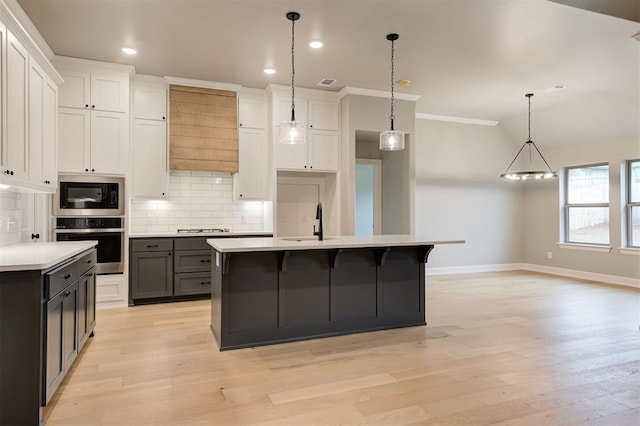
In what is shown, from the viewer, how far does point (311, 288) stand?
12.0ft

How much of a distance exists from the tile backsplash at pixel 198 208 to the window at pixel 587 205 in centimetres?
584

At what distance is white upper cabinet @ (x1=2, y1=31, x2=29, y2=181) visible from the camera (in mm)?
2691

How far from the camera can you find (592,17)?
3.64m

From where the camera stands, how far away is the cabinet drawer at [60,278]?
7.30 feet

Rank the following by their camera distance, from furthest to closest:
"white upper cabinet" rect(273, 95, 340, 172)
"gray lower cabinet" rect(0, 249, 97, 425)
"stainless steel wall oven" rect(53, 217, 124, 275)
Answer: "white upper cabinet" rect(273, 95, 340, 172) → "stainless steel wall oven" rect(53, 217, 124, 275) → "gray lower cabinet" rect(0, 249, 97, 425)

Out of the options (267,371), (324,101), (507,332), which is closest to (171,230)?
(324,101)

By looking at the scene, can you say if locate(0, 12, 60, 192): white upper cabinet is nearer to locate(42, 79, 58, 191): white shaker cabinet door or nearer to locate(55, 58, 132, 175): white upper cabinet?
locate(42, 79, 58, 191): white shaker cabinet door

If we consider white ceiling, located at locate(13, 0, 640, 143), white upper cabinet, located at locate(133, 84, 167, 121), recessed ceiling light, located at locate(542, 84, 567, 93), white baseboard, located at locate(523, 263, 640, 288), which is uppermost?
recessed ceiling light, located at locate(542, 84, 567, 93)

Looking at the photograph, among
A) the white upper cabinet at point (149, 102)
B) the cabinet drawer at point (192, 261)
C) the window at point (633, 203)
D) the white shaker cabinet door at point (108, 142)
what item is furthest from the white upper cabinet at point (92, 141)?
the window at point (633, 203)

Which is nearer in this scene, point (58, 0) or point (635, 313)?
point (58, 0)

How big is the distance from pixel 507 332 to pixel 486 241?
4.33 m

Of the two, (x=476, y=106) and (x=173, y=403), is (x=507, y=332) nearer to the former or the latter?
(x=173, y=403)

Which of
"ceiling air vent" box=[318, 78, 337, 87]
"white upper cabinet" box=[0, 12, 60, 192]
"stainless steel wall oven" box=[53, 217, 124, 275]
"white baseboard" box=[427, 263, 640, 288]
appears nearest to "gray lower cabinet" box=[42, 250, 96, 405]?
"white upper cabinet" box=[0, 12, 60, 192]

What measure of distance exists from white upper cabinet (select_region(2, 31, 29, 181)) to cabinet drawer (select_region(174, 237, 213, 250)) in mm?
2241
